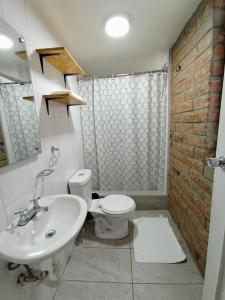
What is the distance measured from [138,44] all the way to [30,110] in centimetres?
137

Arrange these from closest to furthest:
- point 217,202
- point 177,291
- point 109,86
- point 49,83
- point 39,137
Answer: point 217,202 < point 39,137 < point 177,291 < point 49,83 < point 109,86

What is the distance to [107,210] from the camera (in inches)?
62.0

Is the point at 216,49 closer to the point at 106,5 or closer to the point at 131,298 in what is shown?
the point at 106,5

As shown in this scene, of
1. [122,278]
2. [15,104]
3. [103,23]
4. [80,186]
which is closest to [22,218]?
[15,104]

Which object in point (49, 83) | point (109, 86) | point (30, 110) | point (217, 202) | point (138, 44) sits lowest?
point (217, 202)

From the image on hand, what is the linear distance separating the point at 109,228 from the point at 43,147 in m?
1.19

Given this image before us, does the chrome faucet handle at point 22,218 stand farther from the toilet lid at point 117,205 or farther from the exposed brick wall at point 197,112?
the exposed brick wall at point 197,112

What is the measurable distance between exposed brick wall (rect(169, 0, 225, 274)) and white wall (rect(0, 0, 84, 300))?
1.22 metres

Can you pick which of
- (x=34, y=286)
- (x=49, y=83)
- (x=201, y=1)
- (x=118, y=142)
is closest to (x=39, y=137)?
(x=49, y=83)

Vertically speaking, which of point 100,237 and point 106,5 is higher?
point 106,5

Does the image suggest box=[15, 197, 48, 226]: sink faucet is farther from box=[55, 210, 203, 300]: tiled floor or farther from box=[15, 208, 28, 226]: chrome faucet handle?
box=[55, 210, 203, 300]: tiled floor

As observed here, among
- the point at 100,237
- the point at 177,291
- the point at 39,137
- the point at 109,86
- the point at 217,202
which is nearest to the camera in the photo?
the point at 217,202

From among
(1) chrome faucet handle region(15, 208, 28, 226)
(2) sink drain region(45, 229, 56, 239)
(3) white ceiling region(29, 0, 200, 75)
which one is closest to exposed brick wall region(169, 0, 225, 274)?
(3) white ceiling region(29, 0, 200, 75)

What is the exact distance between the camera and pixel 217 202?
759 mm
